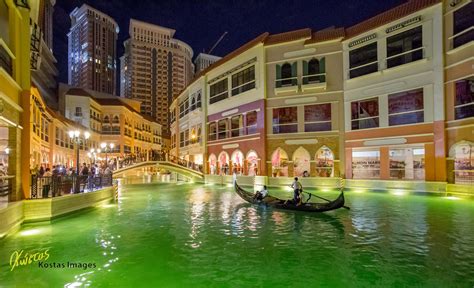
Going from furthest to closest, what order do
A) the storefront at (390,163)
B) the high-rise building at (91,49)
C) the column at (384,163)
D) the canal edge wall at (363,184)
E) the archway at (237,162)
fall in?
the high-rise building at (91,49) < the archway at (237,162) < the column at (384,163) < the storefront at (390,163) < the canal edge wall at (363,184)

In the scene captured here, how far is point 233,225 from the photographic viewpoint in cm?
1145

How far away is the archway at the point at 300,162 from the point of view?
80.8ft

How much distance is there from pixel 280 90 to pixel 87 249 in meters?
18.7

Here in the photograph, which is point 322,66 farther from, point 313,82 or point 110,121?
point 110,121

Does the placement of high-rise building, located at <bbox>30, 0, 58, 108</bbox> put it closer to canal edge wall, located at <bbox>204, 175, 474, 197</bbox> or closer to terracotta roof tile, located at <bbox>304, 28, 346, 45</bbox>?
canal edge wall, located at <bbox>204, 175, 474, 197</bbox>

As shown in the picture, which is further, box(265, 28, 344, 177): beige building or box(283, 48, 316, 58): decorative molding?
box(283, 48, 316, 58): decorative molding

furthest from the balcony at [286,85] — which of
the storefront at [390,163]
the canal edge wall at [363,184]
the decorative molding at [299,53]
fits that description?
the canal edge wall at [363,184]

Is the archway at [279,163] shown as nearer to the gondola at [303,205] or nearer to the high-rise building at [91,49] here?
the gondola at [303,205]

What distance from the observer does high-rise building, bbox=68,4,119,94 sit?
95.8 metres

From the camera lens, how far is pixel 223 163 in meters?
30.4

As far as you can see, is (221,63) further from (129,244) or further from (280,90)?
(129,244)

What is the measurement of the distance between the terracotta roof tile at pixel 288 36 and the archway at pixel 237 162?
9.66m

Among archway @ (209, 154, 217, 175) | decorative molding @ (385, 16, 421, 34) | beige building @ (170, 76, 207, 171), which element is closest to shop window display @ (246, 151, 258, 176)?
archway @ (209, 154, 217, 175)

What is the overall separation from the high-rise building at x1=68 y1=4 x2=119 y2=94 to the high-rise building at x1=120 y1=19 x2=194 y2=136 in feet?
25.0
